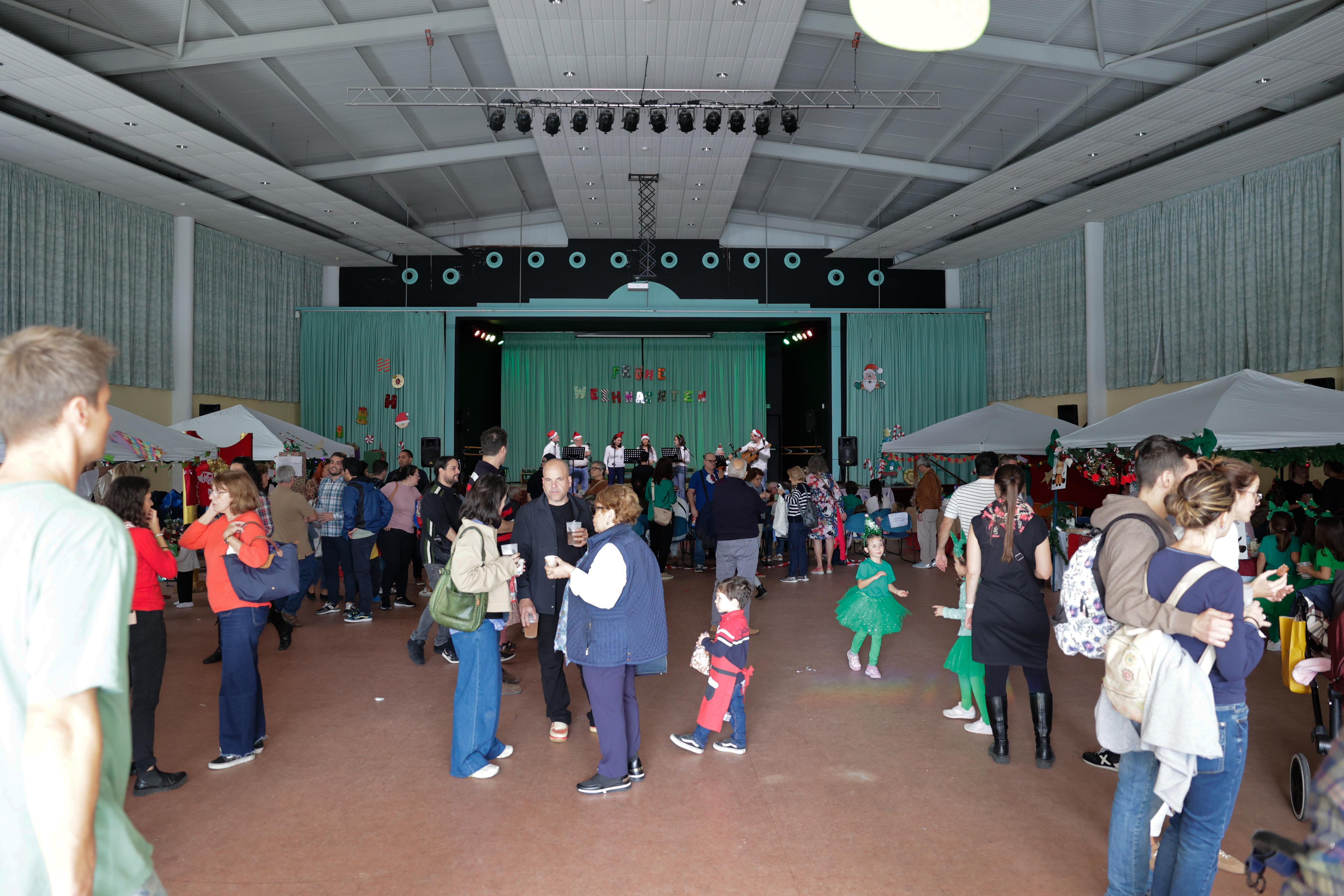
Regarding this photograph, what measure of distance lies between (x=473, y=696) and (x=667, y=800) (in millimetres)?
958

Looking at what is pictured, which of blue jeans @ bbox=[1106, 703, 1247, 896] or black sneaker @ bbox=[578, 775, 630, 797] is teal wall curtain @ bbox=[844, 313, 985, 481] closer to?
black sneaker @ bbox=[578, 775, 630, 797]

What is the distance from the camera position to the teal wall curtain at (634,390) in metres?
21.1

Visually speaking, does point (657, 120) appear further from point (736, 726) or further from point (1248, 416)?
point (736, 726)

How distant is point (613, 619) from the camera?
11.2 ft

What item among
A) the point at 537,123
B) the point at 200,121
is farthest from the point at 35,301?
the point at 537,123

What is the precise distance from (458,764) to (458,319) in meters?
13.2

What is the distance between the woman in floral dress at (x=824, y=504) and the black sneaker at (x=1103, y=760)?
17.6 ft

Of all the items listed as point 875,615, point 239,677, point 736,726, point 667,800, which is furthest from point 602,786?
point 875,615

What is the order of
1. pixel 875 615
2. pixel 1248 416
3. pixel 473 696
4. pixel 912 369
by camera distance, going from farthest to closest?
pixel 912 369 → pixel 1248 416 → pixel 875 615 → pixel 473 696

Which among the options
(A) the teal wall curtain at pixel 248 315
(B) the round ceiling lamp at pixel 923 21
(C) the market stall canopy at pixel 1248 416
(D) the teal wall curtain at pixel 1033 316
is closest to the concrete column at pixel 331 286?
(A) the teal wall curtain at pixel 248 315

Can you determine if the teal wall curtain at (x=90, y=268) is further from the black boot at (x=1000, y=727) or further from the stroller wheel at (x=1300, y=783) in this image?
the stroller wheel at (x=1300, y=783)

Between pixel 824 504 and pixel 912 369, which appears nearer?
pixel 824 504

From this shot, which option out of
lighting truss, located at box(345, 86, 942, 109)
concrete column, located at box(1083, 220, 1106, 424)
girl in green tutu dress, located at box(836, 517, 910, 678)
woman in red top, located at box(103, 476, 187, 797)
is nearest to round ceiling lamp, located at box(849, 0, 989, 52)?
girl in green tutu dress, located at box(836, 517, 910, 678)

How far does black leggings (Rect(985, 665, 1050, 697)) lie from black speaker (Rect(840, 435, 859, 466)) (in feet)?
37.1
